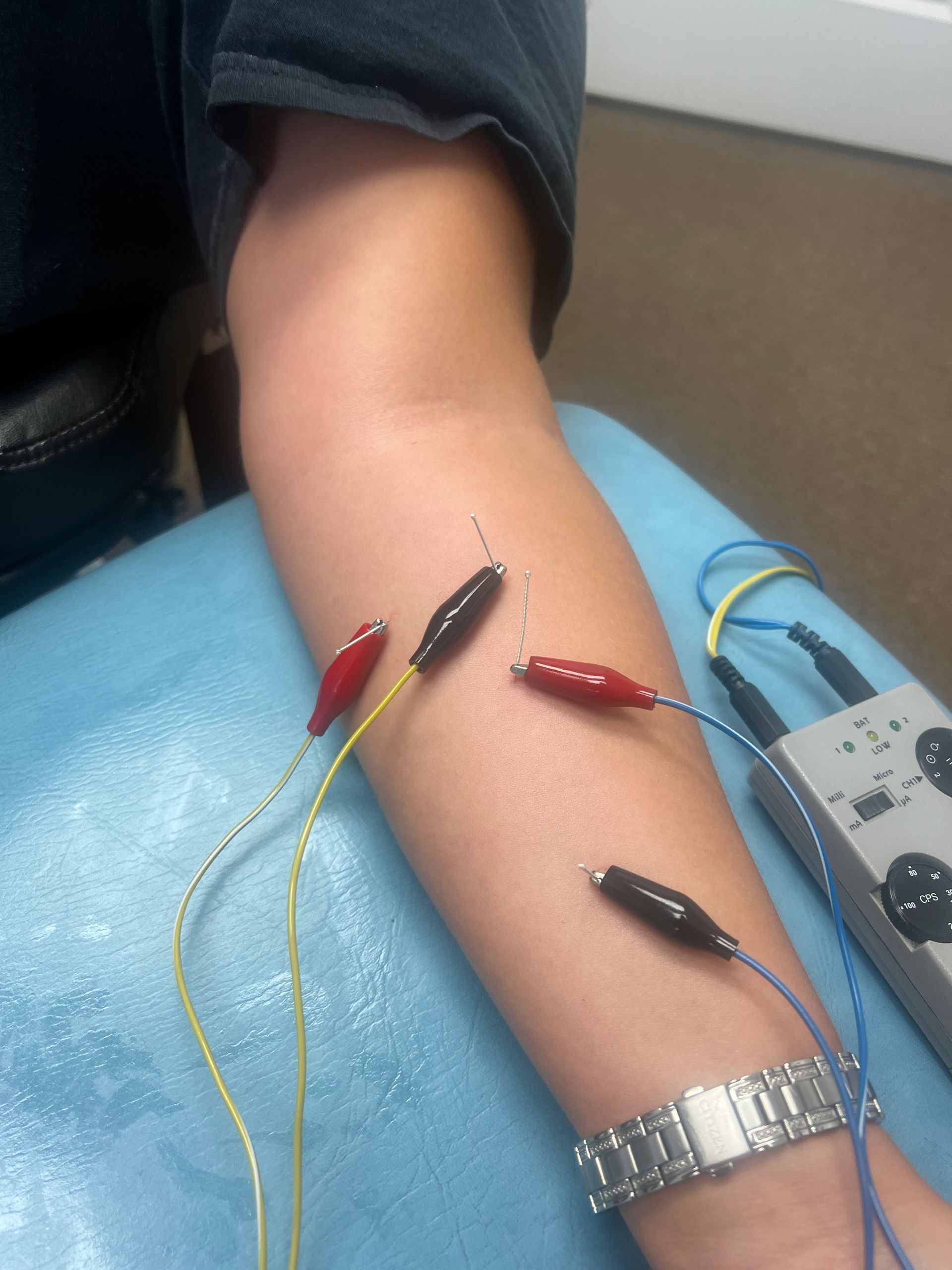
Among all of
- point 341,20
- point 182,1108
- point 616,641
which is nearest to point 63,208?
point 341,20

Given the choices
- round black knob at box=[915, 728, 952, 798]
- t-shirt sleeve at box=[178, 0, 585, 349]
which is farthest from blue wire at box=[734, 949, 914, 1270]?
t-shirt sleeve at box=[178, 0, 585, 349]

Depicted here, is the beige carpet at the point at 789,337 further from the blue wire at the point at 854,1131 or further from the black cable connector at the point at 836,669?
the blue wire at the point at 854,1131

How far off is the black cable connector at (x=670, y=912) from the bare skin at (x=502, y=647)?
0.01 metres

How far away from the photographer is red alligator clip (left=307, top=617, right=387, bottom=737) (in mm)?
459

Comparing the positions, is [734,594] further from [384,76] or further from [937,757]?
[384,76]

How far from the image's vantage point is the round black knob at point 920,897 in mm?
447

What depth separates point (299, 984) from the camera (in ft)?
1.47

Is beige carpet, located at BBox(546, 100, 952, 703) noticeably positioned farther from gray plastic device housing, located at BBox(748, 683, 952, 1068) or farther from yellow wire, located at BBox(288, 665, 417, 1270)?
yellow wire, located at BBox(288, 665, 417, 1270)

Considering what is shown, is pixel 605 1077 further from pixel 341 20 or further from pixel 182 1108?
pixel 341 20

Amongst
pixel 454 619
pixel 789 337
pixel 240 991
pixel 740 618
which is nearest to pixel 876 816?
pixel 740 618

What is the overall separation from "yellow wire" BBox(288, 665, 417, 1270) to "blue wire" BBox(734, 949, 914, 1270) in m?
0.24

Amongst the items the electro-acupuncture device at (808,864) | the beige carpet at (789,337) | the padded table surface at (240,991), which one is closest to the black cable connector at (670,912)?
the electro-acupuncture device at (808,864)

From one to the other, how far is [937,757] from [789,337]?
4.65ft

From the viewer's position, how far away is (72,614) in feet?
1.95
